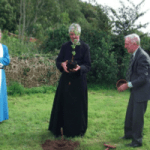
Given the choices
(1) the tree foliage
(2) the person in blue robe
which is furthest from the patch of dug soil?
(1) the tree foliage

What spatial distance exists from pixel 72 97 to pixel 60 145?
101cm

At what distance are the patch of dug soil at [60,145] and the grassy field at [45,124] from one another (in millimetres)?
141

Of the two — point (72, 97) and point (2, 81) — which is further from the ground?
point (2, 81)

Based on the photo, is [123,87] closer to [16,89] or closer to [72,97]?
[72,97]

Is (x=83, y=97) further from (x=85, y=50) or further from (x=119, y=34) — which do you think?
(x=119, y=34)

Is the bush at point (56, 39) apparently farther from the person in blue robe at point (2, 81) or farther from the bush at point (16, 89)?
the person in blue robe at point (2, 81)

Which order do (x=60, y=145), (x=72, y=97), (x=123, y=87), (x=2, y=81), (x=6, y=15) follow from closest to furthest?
(x=123, y=87), (x=60, y=145), (x=72, y=97), (x=2, y=81), (x=6, y=15)

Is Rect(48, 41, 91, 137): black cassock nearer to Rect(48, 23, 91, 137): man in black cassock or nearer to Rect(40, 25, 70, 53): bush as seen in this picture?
Rect(48, 23, 91, 137): man in black cassock

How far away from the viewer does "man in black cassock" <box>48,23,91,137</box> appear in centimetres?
443

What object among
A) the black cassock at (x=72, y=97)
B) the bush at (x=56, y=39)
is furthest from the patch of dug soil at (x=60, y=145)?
the bush at (x=56, y=39)

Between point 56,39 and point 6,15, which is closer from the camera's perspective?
point 56,39

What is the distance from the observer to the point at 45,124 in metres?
5.46

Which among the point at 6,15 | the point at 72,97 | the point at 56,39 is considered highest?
the point at 6,15

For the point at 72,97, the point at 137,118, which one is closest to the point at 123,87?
the point at 137,118
